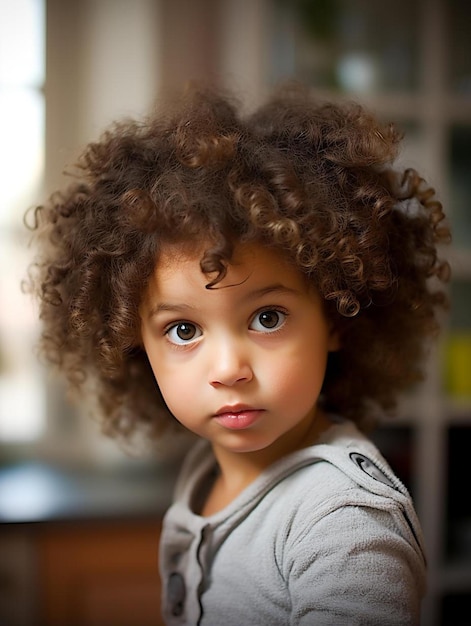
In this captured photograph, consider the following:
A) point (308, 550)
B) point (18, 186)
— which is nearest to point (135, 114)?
point (18, 186)

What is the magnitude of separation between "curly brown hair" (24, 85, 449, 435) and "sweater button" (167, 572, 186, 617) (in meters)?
0.24

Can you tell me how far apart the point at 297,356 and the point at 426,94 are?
142 centimetres

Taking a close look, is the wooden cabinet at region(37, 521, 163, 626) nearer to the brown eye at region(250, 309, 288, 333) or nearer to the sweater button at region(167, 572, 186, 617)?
the sweater button at region(167, 572, 186, 617)

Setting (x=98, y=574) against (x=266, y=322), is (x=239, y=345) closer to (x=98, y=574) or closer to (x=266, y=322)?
(x=266, y=322)

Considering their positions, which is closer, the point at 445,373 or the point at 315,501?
the point at 315,501

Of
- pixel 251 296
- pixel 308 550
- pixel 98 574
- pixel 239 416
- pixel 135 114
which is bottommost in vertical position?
pixel 98 574

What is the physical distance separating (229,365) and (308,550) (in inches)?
7.0

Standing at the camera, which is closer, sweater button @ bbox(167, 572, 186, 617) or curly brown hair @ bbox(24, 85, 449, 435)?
curly brown hair @ bbox(24, 85, 449, 435)

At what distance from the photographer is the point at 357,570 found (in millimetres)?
577

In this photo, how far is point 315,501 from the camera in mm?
627

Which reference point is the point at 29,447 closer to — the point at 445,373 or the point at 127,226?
the point at 445,373

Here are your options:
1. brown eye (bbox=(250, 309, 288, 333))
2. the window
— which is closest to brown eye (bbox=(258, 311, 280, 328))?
brown eye (bbox=(250, 309, 288, 333))

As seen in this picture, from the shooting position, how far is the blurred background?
5.58 feet

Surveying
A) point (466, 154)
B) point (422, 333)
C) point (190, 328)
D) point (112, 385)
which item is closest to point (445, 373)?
point (466, 154)
